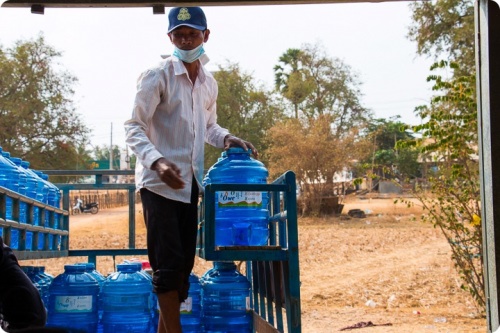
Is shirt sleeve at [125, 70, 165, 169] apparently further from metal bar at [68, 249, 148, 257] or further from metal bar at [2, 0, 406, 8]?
metal bar at [68, 249, 148, 257]

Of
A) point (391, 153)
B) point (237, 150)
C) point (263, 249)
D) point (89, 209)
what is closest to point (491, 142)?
point (263, 249)

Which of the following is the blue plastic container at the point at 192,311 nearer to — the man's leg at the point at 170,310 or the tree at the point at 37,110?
the man's leg at the point at 170,310

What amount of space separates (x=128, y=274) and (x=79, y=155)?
23541mm

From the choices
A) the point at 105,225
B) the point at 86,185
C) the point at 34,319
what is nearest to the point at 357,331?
the point at 86,185

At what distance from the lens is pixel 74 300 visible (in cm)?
516

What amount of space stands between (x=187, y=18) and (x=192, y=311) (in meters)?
2.36

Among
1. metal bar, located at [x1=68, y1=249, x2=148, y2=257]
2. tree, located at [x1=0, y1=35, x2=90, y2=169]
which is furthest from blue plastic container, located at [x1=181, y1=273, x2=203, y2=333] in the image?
tree, located at [x1=0, y1=35, x2=90, y2=169]

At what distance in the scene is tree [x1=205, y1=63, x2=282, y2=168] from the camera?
34.3 meters

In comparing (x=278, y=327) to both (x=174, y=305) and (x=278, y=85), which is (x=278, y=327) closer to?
(x=174, y=305)

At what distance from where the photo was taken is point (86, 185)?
689 centimetres

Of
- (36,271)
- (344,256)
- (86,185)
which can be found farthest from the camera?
(344,256)

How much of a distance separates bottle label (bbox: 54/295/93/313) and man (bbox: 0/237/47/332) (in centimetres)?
285

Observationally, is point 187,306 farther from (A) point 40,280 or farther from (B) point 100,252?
(B) point 100,252

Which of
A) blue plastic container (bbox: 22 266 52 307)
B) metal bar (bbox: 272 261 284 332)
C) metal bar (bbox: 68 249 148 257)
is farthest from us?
metal bar (bbox: 68 249 148 257)
